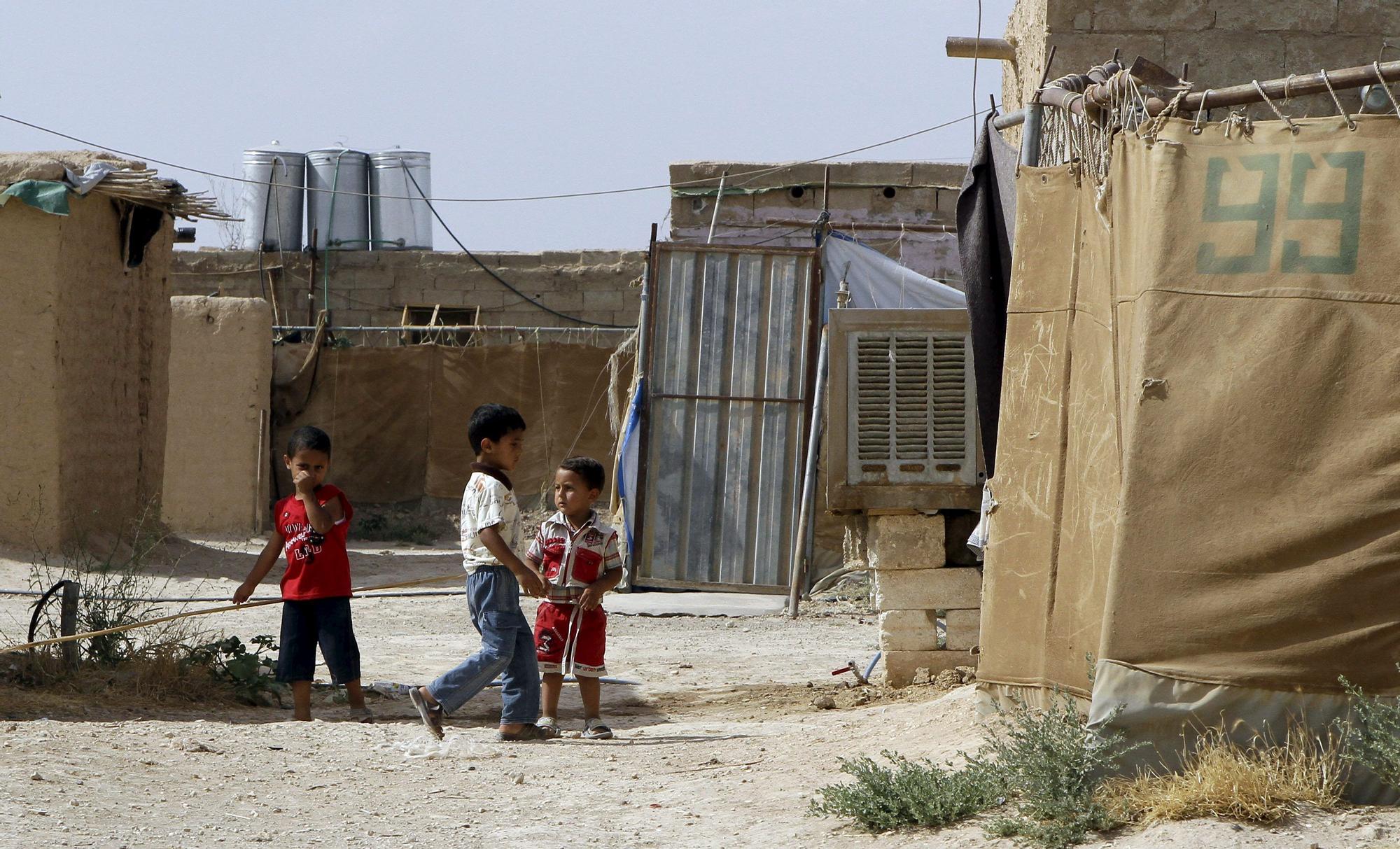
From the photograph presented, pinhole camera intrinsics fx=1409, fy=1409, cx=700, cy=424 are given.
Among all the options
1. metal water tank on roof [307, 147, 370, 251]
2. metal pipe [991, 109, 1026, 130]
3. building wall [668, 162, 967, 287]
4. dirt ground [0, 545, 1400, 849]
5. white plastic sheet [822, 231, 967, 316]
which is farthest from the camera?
metal water tank on roof [307, 147, 370, 251]

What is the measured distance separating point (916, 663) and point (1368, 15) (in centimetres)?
356

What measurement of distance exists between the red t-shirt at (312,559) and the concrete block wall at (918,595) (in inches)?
87.9

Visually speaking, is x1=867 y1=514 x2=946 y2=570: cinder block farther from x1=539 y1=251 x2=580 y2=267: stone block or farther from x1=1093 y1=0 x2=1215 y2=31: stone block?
x1=539 y1=251 x2=580 y2=267: stone block

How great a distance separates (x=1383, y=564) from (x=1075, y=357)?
112cm

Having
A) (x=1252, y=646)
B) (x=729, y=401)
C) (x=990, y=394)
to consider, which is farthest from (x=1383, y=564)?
(x=729, y=401)

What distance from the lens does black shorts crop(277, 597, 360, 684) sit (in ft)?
18.7

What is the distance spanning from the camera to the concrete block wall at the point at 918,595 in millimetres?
6047

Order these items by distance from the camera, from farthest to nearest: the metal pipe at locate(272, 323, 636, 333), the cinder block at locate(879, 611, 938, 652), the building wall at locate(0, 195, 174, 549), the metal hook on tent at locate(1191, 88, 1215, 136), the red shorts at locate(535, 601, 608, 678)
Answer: the metal pipe at locate(272, 323, 636, 333) → the building wall at locate(0, 195, 174, 549) → the cinder block at locate(879, 611, 938, 652) → the red shorts at locate(535, 601, 608, 678) → the metal hook on tent at locate(1191, 88, 1215, 136)

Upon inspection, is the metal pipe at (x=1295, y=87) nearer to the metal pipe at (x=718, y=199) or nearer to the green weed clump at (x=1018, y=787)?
the green weed clump at (x=1018, y=787)

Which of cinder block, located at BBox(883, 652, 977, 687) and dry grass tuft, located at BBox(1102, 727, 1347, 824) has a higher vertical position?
dry grass tuft, located at BBox(1102, 727, 1347, 824)

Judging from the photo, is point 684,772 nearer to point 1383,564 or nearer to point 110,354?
point 1383,564

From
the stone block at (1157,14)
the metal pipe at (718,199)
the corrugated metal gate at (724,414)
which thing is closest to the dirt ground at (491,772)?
the stone block at (1157,14)

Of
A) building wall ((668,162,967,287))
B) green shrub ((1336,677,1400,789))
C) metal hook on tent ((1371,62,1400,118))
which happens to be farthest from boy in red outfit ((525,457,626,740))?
building wall ((668,162,967,287))

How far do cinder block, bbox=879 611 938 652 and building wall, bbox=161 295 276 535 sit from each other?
977 cm
